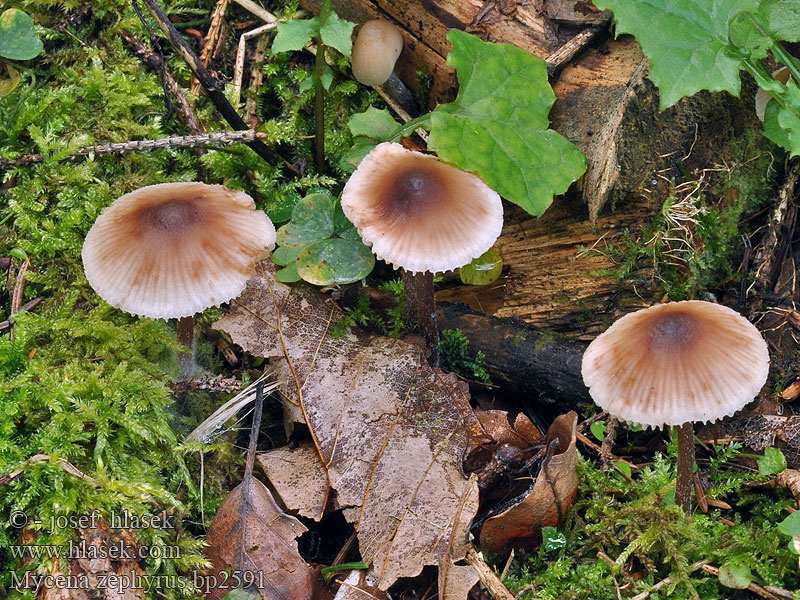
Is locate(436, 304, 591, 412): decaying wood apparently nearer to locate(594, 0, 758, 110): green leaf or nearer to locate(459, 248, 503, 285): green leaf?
locate(459, 248, 503, 285): green leaf

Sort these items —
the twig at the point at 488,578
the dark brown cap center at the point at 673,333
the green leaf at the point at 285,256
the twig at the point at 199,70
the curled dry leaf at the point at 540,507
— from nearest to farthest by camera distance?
the dark brown cap center at the point at 673,333 < the twig at the point at 488,578 < the curled dry leaf at the point at 540,507 < the twig at the point at 199,70 < the green leaf at the point at 285,256

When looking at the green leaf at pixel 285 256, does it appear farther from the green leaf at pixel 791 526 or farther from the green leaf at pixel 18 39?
the green leaf at pixel 791 526

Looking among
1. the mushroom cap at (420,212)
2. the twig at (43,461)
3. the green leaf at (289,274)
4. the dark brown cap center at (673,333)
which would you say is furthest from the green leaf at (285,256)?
the dark brown cap center at (673,333)

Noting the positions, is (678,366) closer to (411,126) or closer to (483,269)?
(483,269)

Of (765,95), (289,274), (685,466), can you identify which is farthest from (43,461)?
Answer: (765,95)

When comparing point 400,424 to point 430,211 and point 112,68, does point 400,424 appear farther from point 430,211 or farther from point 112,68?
point 112,68
